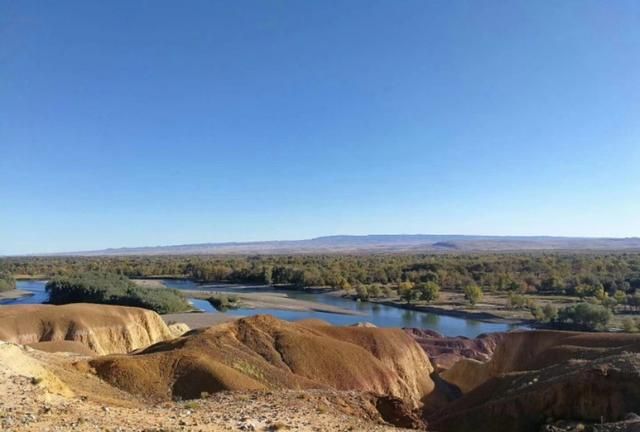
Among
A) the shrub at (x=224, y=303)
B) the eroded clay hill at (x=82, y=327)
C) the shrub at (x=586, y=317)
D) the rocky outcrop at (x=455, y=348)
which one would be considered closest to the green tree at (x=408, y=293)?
the shrub at (x=586, y=317)

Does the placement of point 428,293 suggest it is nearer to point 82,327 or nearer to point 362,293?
point 362,293

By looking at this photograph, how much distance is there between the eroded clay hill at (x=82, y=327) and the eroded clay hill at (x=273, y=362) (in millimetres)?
14193

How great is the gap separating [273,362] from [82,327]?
856 inches

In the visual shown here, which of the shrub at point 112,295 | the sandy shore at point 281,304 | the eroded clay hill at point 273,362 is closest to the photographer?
the eroded clay hill at point 273,362

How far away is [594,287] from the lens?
310 ft

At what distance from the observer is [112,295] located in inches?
3036

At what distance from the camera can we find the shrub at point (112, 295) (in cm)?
7694

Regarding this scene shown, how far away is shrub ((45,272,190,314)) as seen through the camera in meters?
76.9

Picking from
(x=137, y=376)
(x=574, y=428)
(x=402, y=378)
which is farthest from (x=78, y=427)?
(x=402, y=378)

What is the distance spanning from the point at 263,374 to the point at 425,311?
62.6 m

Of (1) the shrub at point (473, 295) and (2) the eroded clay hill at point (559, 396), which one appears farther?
(1) the shrub at point (473, 295)

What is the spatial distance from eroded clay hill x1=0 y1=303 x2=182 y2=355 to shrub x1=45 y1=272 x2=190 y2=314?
25.5 metres

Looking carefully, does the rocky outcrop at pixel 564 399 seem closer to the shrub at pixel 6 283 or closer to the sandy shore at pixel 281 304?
the sandy shore at pixel 281 304

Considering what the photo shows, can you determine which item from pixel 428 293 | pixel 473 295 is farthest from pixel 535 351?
pixel 428 293
